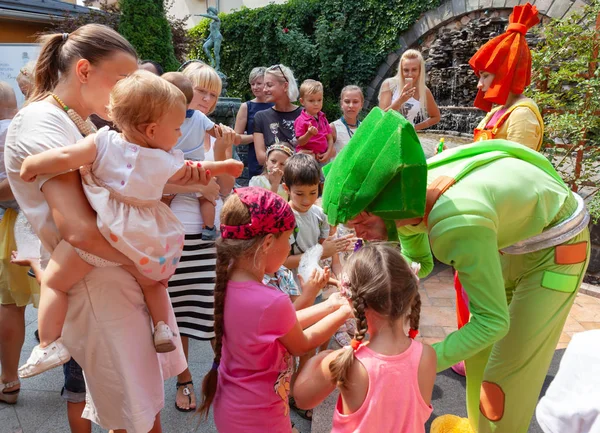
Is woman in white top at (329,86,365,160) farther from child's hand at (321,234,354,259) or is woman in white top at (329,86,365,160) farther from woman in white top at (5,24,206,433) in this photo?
woman in white top at (5,24,206,433)

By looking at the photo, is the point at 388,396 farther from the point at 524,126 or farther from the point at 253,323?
the point at 524,126

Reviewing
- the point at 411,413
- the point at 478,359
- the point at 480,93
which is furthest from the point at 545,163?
the point at 480,93

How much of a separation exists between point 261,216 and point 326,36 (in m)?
14.2

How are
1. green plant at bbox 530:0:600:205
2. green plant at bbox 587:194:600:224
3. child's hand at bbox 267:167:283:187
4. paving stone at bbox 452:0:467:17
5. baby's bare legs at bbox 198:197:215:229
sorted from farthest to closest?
1. paving stone at bbox 452:0:467:17
2. green plant at bbox 530:0:600:205
3. green plant at bbox 587:194:600:224
4. child's hand at bbox 267:167:283:187
5. baby's bare legs at bbox 198:197:215:229

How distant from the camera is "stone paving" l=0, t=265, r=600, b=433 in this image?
2488 millimetres

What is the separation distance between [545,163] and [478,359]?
35.7 inches

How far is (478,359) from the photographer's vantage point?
204 cm

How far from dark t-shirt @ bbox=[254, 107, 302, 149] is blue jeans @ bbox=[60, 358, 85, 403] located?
2695 mm

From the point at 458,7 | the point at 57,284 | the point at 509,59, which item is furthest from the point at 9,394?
the point at 458,7

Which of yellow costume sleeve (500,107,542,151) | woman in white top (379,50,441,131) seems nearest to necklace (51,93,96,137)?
yellow costume sleeve (500,107,542,151)

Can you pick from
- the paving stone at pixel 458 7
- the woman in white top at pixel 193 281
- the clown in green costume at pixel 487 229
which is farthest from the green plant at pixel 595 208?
the paving stone at pixel 458 7

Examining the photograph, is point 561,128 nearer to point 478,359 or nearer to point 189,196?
point 478,359

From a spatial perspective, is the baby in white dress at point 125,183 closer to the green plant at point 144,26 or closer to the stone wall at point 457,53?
the stone wall at point 457,53

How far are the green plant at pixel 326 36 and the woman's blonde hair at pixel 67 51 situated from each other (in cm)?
1265
